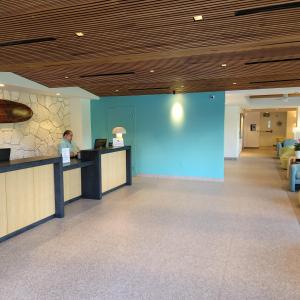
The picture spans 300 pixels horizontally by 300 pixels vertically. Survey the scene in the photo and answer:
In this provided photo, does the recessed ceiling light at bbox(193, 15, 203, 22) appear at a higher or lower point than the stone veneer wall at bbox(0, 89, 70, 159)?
higher

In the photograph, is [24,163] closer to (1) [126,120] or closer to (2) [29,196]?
(2) [29,196]

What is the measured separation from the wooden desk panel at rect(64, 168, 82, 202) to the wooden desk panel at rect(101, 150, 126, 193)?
0.54m

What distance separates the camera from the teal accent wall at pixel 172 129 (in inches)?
324

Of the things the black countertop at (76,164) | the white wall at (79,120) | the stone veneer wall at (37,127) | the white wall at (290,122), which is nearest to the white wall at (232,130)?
the white wall at (79,120)

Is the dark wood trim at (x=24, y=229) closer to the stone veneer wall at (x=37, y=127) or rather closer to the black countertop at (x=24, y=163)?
the black countertop at (x=24, y=163)

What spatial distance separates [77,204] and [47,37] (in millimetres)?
3261

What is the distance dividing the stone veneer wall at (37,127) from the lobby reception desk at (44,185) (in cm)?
214

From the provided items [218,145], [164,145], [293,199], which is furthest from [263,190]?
[164,145]

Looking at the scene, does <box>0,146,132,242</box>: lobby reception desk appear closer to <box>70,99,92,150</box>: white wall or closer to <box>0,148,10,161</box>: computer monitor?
<box>0,148,10,161</box>: computer monitor

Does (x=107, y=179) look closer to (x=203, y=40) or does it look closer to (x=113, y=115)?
(x=113, y=115)

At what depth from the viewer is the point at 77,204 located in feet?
19.2

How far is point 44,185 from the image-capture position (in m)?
4.73

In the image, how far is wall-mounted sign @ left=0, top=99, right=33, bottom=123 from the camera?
670 centimetres

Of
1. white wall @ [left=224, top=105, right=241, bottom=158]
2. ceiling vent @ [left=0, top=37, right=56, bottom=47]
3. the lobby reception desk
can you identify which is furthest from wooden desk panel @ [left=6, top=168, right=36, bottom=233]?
white wall @ [left=224, top=105, right=241, bottom=158]
